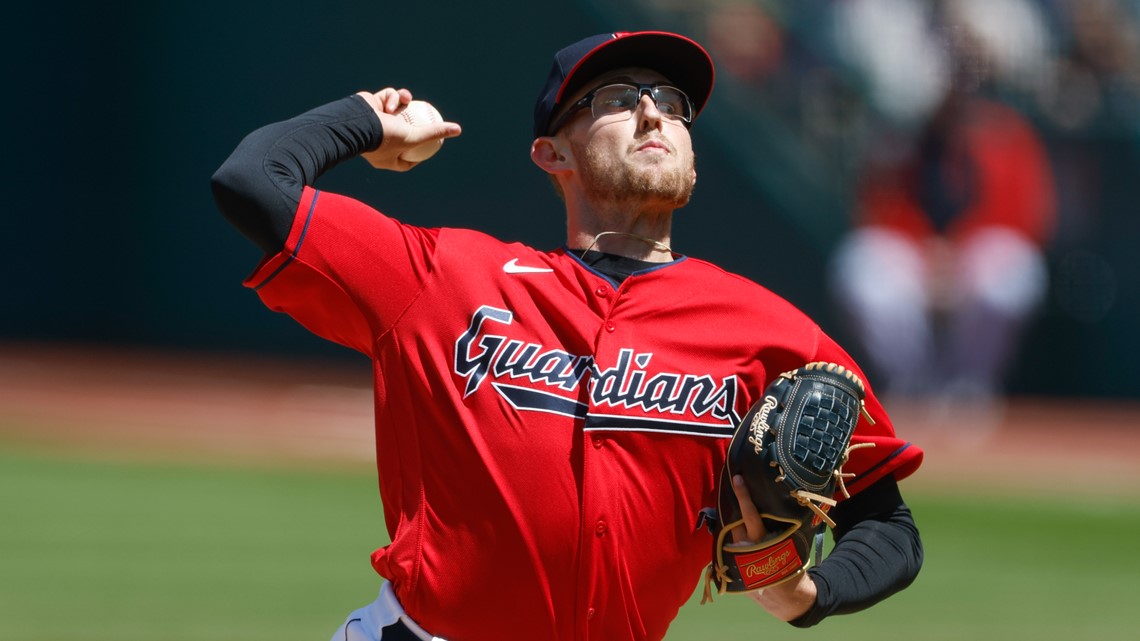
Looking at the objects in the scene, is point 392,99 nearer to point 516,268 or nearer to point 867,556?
point 516,268


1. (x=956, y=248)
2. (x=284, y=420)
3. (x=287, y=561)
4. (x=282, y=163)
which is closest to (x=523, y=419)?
(x=282, y=163)

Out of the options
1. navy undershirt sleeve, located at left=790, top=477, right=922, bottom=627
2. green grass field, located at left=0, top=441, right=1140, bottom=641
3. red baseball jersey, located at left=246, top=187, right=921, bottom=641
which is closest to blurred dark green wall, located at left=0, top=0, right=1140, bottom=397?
green grass field, located at left=0, top=441, right=1140, bottom=641

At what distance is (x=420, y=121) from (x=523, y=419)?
0.71m

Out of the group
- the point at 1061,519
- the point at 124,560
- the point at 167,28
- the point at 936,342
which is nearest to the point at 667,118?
the point at 124,560

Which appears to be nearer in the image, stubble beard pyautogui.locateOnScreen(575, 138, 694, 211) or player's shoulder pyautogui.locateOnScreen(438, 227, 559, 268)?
player's shoulder pyautogui.locateOnScreen(438, 227, 559, 268)

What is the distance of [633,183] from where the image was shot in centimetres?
293

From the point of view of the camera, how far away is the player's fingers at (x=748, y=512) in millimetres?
2619

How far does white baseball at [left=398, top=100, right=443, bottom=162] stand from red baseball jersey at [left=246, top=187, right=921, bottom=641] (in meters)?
0.28

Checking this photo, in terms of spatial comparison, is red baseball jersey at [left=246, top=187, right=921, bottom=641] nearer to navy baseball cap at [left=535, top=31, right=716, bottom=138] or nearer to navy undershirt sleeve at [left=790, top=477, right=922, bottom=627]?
navy undershirt sleeve at [left=790, top=477, right=922, bottom=627]

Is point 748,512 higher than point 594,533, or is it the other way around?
point 748,512

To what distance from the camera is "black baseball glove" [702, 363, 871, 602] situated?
2580mm

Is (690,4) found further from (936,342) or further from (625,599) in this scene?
(625,599)

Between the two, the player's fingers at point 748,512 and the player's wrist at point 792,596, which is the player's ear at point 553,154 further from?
the player's wrist at point 792,596

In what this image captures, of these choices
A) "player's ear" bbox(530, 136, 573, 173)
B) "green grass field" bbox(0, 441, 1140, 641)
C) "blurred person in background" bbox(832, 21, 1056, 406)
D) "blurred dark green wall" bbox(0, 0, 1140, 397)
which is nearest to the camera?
"player's ear" bbox(530, 136, 573, 173)
